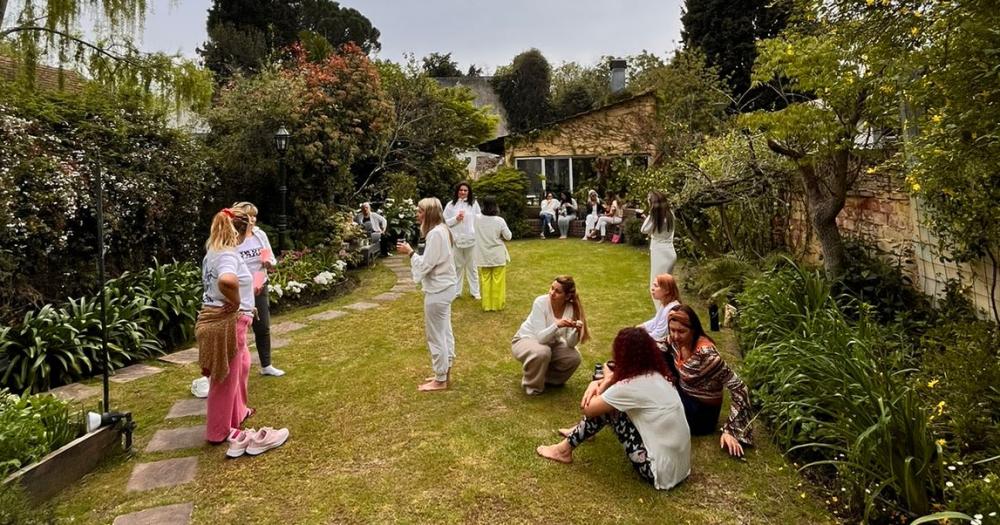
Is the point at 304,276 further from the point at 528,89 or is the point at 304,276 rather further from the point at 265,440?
the point at 528,89

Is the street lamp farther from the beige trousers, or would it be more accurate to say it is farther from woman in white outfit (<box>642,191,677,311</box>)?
the beige trousers

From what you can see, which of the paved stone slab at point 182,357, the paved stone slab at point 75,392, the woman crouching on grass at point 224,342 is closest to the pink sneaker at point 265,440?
the woman crouching on grass at point 224,342

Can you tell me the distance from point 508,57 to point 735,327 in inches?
1400

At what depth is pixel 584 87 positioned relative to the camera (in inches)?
1216

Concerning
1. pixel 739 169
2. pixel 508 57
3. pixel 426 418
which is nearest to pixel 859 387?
pixel 426 418

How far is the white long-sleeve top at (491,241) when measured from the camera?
7121mm

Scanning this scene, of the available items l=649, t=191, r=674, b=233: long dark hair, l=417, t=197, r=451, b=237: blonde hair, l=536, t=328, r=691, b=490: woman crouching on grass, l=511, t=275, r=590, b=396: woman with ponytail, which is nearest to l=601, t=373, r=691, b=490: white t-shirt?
l=536, t=328, r=691, b=490: woman crouching on grass

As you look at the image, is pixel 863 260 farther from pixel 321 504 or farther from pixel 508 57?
pixel 508 57

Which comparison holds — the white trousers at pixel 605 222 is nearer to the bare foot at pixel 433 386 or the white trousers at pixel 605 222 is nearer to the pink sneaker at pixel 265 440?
the bare foot at pixel 433 386

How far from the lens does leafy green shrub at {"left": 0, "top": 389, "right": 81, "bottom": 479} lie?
3.03 metres

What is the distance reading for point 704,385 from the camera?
12.0 feet

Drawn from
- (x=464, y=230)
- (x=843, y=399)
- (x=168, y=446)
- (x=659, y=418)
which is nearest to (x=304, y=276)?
(x=464, y=230)

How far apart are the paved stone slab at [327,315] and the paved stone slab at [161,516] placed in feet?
13.4

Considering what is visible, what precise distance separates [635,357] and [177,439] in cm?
317
